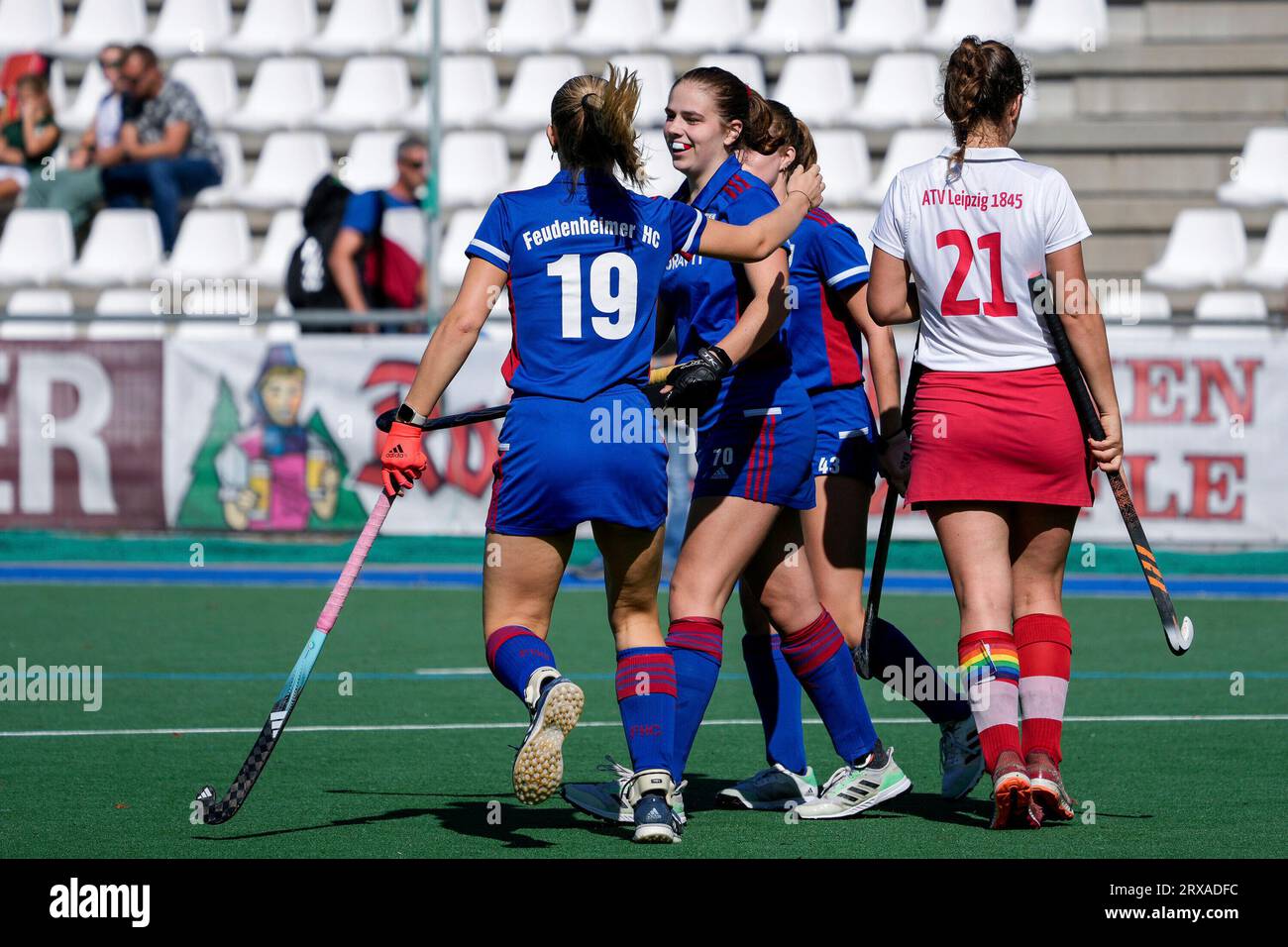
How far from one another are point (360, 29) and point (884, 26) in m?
5.01

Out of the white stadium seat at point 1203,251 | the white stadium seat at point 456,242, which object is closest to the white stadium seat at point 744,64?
the white stadium seat at point 456,242

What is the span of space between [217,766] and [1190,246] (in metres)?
10.9

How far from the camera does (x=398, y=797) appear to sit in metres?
5.94

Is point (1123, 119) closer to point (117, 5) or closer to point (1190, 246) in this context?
point (1190, 246)

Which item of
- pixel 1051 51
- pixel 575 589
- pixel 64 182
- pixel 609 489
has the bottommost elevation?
pixel 575 589

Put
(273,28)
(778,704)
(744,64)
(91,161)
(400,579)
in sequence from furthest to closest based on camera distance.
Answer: (273,28), (91,161), (744,64), (400,579), (778,704)

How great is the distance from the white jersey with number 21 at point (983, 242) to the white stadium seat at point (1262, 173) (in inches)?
430

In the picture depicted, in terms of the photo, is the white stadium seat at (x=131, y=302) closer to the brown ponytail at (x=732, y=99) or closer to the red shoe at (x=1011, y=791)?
the brown ponytail at (x=732, y=99)

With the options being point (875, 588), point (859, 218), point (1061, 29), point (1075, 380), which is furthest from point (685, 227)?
point (1061, 29)

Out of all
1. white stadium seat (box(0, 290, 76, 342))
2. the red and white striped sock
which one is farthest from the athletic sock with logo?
white stadium seat (box(0, 290, 76, 342))

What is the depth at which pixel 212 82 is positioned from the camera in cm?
1838

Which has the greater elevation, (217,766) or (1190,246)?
(1190,246)

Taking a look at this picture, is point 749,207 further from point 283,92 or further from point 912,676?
point 283,92
